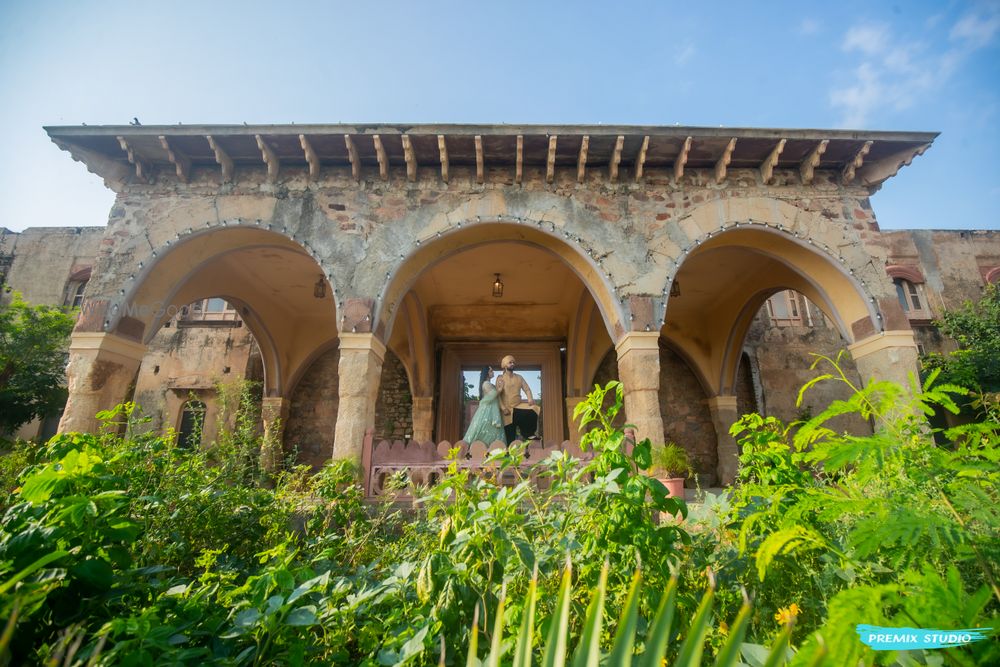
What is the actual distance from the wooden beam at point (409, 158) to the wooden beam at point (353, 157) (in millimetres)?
673

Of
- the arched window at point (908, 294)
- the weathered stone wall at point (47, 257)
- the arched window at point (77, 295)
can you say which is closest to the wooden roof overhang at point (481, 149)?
the arched window at point (908, 294)

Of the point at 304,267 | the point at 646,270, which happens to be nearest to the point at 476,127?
the point at 646,270

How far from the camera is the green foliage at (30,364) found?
834cm

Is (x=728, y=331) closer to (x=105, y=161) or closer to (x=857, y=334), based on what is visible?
(x=857, y=334)

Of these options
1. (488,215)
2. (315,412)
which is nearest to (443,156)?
(488,215)

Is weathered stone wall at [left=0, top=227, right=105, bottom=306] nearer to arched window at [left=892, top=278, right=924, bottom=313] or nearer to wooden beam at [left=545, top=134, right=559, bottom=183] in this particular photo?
wooden beam at [left=545, top=134, right=559, bottom=183]

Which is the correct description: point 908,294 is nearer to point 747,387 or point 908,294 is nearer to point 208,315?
point 747,387

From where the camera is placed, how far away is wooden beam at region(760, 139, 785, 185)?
6.18 meters

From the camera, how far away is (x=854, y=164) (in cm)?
636

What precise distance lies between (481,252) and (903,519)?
23.1ft

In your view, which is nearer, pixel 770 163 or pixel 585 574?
pixel 585 574

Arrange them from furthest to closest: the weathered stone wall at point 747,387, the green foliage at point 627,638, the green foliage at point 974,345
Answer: the weathered stone wall at point 747,387, the green foliage at point 974,345, the green foliage at point 627,638

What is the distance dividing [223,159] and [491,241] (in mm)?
3940

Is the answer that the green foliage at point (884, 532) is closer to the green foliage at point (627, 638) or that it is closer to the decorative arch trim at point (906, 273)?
the green foliage at point (627, 638)
